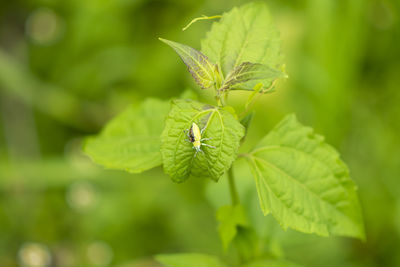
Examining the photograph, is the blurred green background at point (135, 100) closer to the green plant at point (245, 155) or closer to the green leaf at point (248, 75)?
the green plant at point (245, 155)

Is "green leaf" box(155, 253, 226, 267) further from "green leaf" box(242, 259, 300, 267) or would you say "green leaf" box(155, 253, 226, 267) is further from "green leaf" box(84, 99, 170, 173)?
"green leaf" box(84, 99, 170, 173)

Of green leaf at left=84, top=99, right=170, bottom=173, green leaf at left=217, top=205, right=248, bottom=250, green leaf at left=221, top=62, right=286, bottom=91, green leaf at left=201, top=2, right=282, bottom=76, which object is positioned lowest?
green leaf at left=217, top=205, right=248, bottom=250

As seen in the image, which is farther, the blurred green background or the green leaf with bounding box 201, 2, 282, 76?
the blurred green background

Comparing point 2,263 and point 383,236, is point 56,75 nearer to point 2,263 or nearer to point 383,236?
point 2,263

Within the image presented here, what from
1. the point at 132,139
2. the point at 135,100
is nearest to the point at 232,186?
the point at 132,139

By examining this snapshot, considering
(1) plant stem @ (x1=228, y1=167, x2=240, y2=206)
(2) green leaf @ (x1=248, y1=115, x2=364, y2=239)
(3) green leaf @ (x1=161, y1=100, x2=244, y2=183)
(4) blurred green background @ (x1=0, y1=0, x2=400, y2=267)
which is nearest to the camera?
(3) green leaf @ (x1=161, y1=100, x2=244, y2=183)

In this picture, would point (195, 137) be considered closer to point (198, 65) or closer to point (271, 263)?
point (198, 65)

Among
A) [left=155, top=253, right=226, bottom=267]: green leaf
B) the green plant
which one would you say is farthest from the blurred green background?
the green plant

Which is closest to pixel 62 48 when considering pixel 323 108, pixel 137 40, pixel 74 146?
pixel 137 40
